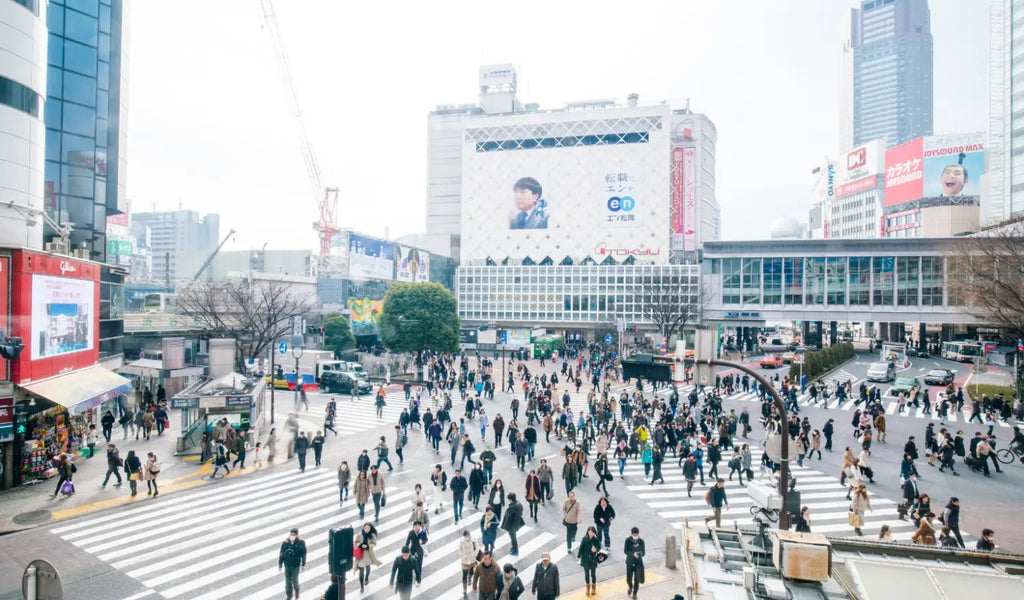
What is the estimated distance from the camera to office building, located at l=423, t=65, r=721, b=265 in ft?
266

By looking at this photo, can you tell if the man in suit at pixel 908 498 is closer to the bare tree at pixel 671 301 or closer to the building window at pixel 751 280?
the bare tree at pixel 671 301

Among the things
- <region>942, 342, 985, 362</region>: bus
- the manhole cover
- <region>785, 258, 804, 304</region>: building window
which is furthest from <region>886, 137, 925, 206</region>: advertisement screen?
the manhole cover

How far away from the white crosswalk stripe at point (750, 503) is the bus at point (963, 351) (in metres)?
45.9

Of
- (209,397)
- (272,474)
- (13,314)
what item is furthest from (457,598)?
(13,314)

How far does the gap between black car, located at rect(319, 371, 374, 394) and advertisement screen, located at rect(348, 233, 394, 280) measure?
2134cm

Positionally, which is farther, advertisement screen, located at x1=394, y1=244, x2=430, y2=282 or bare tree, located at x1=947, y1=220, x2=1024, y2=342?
advertisement screen, located at x1=394, y1=244, x2=430, y2=282

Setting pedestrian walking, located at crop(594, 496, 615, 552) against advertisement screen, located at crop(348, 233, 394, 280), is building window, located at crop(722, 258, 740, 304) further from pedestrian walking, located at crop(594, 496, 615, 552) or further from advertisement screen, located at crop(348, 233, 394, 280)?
pedestrian walking, located at crop(594, 496, 615, 552)

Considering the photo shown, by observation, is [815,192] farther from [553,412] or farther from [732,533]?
[732,533]

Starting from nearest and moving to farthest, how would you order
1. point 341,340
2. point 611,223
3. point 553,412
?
point 553,412 < point 341,340 < point 611,223

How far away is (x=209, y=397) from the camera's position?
2069 centimetres

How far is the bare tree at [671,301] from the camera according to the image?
63.2 m

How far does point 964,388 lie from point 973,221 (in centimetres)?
7536

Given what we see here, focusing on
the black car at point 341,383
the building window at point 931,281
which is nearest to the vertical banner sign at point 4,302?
the black car at point 341,383

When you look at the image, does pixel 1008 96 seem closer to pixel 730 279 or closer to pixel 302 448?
pixel 730 279
